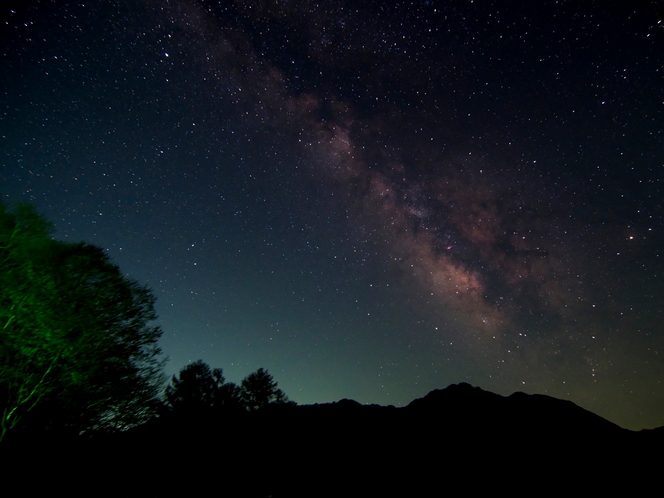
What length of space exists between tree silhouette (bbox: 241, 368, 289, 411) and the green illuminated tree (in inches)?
744

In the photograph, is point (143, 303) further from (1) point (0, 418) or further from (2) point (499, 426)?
(2) point (499, 426)

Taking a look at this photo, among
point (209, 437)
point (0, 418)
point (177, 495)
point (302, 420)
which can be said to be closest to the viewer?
point (177, 495)

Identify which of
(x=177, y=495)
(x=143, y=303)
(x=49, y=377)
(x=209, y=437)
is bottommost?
(x=177, y=495)

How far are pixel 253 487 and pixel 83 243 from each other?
43.7 feet

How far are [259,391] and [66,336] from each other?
24285mm

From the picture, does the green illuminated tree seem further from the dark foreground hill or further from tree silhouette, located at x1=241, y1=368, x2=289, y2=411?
tree silhouette, located at x1=241, y1=368, x2=289, y2=411

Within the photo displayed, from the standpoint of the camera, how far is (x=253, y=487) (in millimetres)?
11781

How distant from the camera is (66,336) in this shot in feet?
38.6

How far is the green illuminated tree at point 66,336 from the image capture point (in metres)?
11.0

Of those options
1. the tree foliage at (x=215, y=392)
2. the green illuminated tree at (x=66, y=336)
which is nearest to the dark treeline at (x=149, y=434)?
the green illuminated tree at (x=66, y=336)

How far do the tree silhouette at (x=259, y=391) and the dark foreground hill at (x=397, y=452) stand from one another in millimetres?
11002

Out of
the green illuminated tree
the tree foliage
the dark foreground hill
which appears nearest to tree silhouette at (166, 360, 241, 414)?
the tree foliage

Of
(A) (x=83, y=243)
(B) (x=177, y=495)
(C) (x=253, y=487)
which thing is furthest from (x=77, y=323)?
(C) (x=253, y=487)

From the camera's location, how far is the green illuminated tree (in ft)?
36.1
